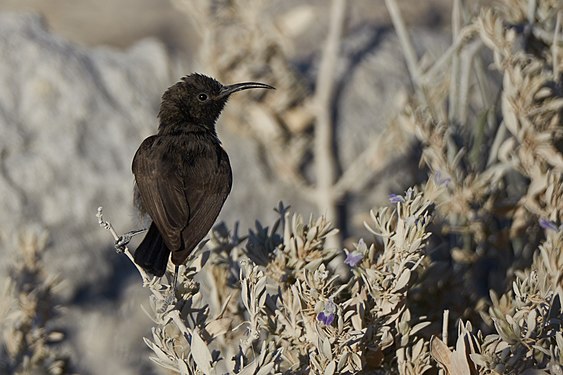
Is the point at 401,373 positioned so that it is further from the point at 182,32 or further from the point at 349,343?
the point at 182,32

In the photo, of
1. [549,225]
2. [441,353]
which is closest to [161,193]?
[441,353]

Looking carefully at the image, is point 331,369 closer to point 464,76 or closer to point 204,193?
point 204,193

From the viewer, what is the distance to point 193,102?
4.07m

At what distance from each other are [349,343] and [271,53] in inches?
124

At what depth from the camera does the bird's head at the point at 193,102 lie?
4.06m

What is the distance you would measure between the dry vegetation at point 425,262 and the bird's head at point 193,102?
2.04ft

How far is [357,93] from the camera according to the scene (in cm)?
634

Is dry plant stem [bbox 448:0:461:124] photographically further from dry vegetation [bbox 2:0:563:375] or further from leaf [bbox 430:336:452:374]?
leaf [bbox 430:336:452:374]

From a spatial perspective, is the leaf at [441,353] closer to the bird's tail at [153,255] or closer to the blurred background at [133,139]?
the bird's tail at [153,255]

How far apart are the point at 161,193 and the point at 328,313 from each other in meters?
0.91

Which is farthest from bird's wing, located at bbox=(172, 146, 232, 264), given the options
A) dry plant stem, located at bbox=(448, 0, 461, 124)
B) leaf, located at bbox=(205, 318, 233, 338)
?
dry plant stem, located at bbox=(448, 0, 461, 124)

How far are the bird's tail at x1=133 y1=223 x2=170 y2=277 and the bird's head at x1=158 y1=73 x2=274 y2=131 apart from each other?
0.79 metres

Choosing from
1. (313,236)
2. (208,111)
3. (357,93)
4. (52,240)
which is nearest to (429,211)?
(313,236)

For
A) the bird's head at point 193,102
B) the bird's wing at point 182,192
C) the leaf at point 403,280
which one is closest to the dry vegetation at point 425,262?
the leaf at point 403,280
